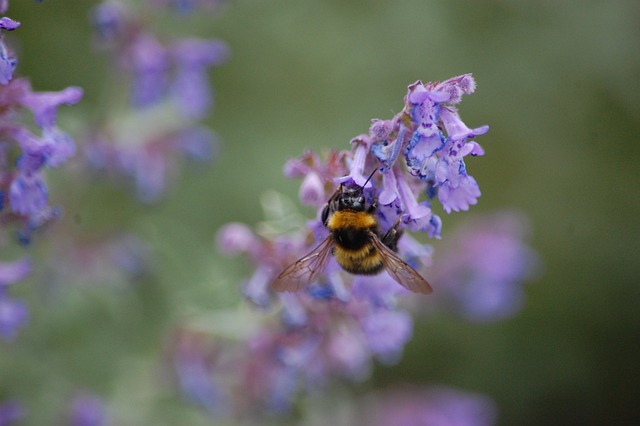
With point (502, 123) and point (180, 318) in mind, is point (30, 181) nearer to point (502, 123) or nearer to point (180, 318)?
point (180, 318)

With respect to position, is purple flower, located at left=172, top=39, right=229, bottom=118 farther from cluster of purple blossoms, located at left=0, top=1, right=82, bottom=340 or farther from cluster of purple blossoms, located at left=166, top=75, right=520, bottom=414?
cluster of purple blossoms, located at left=0, top=1, right=82, bottom=340

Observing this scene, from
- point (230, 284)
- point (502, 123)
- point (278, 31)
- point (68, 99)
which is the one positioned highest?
point (278, 31)

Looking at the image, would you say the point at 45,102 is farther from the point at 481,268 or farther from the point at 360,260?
the point at 481,268

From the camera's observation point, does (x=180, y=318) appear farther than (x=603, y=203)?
No

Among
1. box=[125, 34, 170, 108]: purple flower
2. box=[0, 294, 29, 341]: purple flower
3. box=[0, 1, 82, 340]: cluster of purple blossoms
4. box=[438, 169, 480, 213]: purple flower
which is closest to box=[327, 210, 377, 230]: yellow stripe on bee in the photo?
box=[438, 169, 480, 213]: purple flower

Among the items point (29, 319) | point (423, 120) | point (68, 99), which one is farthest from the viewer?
point (29, 319)

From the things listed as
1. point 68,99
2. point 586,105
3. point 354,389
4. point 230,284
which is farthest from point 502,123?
point 68,99
